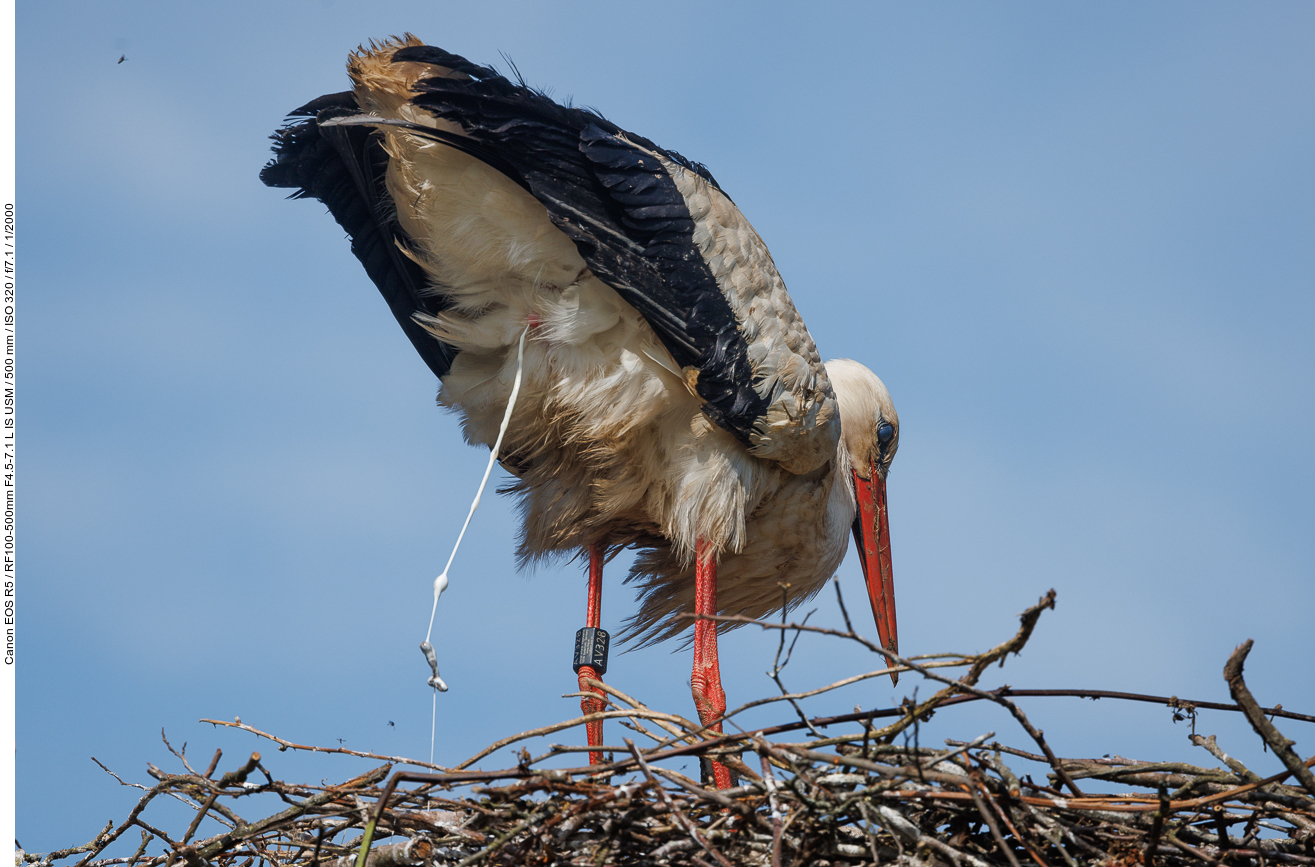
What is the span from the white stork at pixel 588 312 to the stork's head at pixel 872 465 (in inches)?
12.6

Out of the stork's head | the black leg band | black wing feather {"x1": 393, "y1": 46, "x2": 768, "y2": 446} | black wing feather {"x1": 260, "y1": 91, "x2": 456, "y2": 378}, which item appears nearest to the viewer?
black wing feather {"x1": 393, "y1": 46, "x2": 768, "y2": 446}

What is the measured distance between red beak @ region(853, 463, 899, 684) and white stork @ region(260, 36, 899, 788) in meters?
0.32

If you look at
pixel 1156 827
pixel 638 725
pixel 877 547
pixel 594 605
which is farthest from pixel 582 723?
pixel 877 547

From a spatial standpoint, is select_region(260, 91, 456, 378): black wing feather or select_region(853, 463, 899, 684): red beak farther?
select_region(853, 463, 899, 684): red beak

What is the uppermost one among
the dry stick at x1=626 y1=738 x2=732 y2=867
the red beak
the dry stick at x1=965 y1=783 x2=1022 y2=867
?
the red beak

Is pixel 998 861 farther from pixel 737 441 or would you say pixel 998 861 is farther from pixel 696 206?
pixel 696 206

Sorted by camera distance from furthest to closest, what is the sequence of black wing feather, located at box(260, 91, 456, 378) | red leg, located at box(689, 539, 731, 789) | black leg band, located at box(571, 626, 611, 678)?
black leg band, located at box(571, 626, 611, 678) < red leg, located at box(689, 539, 731, 789) < black wing feather, located at box(260, 91, 456, 378)

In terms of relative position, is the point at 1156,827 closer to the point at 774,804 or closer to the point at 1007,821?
the point at 1007,821

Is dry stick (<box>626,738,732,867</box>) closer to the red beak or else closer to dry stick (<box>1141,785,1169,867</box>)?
dry stick (<box>1141,785,1169,867</box>)

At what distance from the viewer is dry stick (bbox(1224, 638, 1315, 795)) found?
5.65 ft

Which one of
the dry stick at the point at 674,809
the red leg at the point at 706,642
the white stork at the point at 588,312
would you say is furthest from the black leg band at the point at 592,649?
the dry stick at the point at 674,809

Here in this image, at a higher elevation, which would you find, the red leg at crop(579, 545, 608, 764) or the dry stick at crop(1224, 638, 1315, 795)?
the red leg at crop(579, 545, 608, 764)

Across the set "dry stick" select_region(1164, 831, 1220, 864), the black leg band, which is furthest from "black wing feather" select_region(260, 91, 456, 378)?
"dry stick" select_region(1164, 831, 1220, 864)

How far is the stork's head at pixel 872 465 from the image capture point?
159 inches
